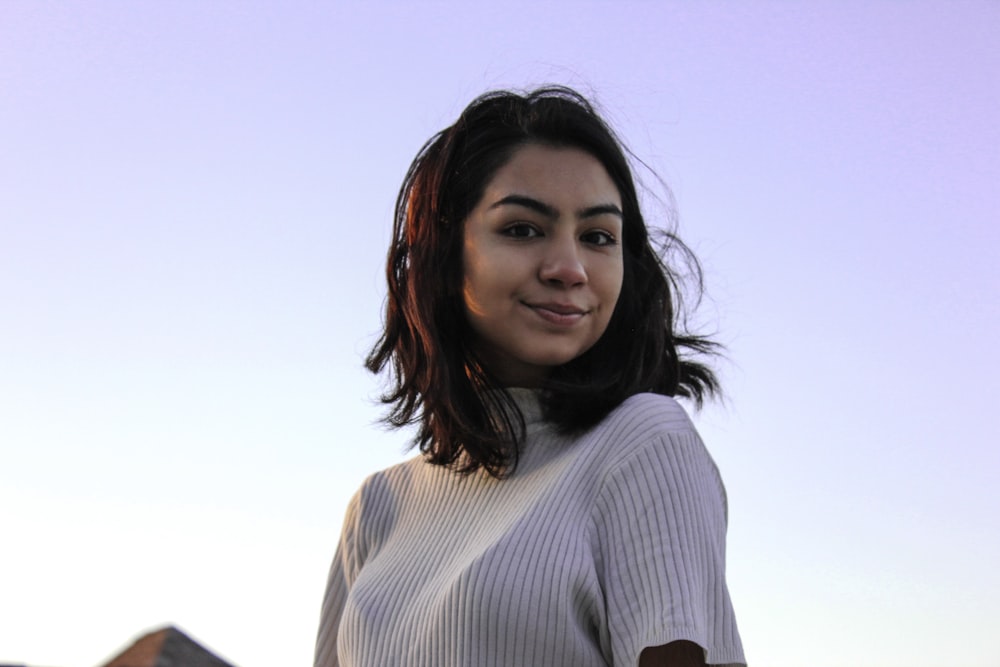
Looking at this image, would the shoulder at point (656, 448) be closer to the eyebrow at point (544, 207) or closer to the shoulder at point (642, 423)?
the shoulder at point (642, 423)

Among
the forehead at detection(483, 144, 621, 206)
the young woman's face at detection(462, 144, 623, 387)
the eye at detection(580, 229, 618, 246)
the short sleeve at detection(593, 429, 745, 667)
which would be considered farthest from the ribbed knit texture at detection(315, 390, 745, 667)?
the forehead at detection(483, 144, 621, 206)

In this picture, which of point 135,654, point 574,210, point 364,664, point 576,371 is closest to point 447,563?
point 364,664

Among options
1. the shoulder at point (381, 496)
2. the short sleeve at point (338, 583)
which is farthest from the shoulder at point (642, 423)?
the short sleeve at point (338, 583)

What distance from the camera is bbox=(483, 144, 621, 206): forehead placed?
3.10m

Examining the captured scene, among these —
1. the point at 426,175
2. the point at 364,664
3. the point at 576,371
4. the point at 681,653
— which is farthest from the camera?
the point at 426,175

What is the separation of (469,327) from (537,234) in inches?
12.2

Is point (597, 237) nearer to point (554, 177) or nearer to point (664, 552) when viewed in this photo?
point (554, 177)

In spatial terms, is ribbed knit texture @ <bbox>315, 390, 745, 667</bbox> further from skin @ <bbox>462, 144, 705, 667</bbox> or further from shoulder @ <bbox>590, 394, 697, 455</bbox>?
skin @ <bbox>462, 144, 705, 667</bbox>

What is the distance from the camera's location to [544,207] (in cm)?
306

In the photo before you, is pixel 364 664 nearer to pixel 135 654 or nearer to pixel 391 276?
pixel 391 276

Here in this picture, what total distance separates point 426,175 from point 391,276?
0.96 feet

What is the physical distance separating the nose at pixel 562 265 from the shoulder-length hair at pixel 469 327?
0.24 meters

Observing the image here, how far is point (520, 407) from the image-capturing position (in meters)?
3.19

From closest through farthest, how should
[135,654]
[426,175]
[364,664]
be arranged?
1. [135,654]
2. [364,664]
3. [426,175]
